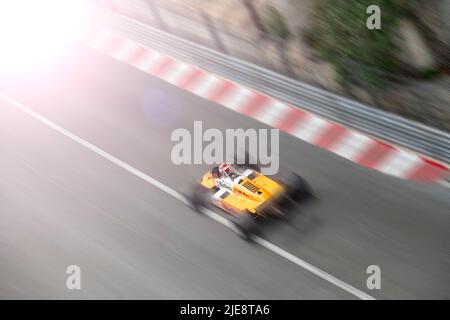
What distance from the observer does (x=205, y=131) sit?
15.8 metres

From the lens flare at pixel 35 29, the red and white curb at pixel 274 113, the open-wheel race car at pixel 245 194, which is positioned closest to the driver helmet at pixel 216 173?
the open-wheel race car at pixel 245 194

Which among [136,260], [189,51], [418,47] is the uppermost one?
[189,51]

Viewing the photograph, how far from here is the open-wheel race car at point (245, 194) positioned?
13.0 meters

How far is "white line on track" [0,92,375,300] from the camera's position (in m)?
12.4

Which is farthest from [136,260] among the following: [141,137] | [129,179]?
[141,137]

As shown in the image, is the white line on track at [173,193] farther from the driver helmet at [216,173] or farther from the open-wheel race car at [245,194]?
the driver helmet at [216,173]

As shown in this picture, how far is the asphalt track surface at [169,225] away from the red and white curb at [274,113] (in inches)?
9.1

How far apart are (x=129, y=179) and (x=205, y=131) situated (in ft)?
6.78

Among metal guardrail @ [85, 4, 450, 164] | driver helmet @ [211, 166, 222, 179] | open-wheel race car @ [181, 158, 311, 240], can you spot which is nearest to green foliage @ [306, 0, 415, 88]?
metal guardrail @ [85, 4, 450, 164]

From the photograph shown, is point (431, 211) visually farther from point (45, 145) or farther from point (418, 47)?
point (45, 145)

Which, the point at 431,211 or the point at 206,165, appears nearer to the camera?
the point at 431,211

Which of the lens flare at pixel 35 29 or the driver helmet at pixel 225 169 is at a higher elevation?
the lens flare at pixel 35 29

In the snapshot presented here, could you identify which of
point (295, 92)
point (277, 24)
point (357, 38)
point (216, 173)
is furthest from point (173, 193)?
point (357, 38)

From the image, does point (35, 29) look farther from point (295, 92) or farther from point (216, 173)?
point (216, 173)
